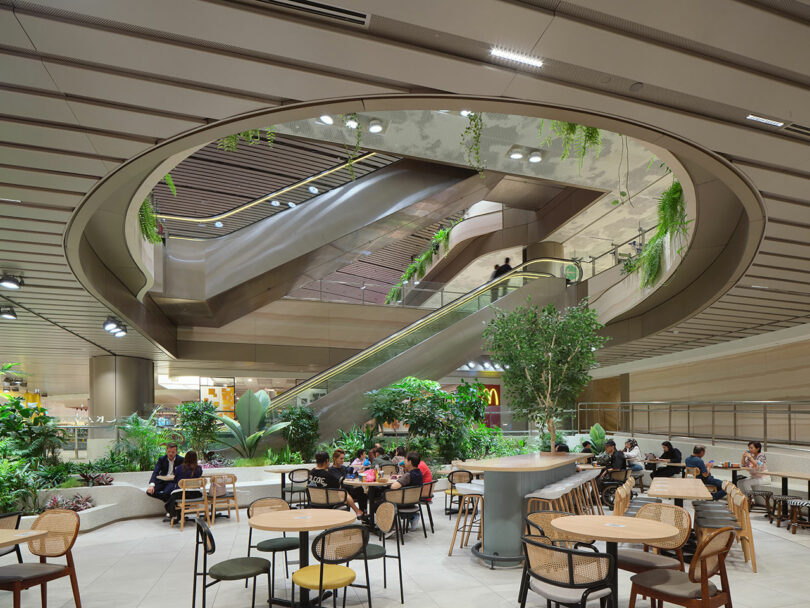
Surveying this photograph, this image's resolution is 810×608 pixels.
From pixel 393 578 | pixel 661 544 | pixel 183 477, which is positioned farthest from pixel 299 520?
pixel 183 477

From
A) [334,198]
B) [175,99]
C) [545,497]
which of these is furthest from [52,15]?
[334,198]

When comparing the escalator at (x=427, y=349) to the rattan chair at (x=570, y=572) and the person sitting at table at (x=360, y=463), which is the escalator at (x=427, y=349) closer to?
the person sitting at table at (x=360, y=463)

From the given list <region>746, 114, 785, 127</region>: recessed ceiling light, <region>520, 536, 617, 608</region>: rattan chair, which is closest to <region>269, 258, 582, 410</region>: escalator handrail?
<region>520, 536, 617, 608</region>: rattan chair

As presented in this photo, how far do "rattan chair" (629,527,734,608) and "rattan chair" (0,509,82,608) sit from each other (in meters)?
4.41

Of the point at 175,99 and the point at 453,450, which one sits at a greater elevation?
the point at 175,99

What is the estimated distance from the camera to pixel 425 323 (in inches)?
564

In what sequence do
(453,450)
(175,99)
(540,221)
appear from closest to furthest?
(175,99), (453,450), (540,221)

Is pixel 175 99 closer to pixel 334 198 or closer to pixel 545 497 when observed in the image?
pixel 545 497

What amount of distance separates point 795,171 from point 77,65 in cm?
508

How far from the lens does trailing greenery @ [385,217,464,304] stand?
59.4ft

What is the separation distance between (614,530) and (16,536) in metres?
4.51

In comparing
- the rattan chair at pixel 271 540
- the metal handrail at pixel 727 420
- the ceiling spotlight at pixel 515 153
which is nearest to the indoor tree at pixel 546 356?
the ceiling spotlight at pixel 515 153

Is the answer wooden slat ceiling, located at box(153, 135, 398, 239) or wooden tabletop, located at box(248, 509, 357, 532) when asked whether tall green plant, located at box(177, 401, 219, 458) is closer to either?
wooden slat ceiling, located at box(153, 135, 398, 239)

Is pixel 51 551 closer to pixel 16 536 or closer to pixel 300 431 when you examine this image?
pixel 16 536
